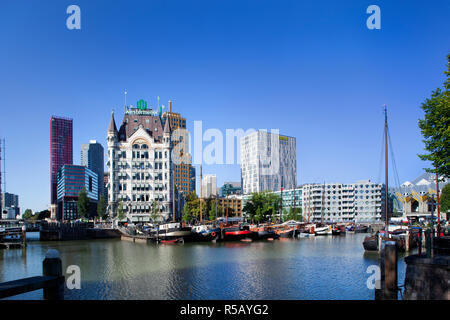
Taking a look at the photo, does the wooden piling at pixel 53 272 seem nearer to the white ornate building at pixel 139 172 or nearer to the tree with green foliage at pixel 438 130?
the tree with green foliage at pixel 438 130

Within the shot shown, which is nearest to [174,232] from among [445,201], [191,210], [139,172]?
[139,172]

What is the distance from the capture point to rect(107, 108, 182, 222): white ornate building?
125m

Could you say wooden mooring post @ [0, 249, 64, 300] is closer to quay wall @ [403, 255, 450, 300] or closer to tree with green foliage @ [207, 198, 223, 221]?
quay wall @ [403, 255, 450, 300]

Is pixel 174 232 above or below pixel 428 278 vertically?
below

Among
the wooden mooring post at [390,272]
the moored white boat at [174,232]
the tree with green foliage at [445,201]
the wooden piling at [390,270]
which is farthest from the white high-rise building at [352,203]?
the wooden piling at [390,270]

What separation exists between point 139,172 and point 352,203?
12238 cm

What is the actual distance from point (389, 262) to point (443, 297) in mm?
3337

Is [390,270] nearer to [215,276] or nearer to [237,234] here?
[215,276]

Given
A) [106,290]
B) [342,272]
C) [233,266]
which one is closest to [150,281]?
[106,290]

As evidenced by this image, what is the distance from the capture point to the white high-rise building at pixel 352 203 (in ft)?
632

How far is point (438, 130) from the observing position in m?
33.3

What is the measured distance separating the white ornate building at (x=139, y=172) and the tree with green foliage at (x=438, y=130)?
3842 inches

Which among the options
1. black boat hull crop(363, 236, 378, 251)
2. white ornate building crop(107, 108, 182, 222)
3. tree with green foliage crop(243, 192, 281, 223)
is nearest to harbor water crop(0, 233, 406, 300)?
black boat hull crop(363, 236, 378, 251)
